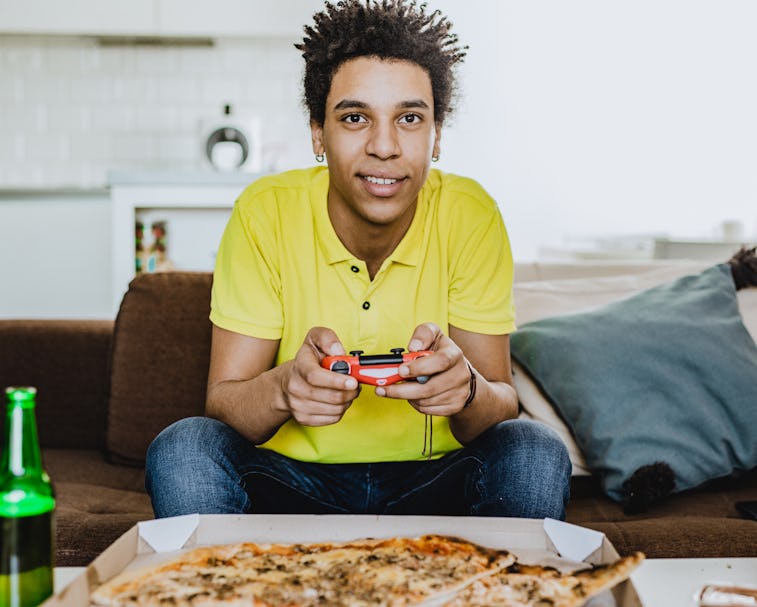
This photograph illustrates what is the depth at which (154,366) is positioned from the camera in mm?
1958

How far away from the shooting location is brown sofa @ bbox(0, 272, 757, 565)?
1.67 metres

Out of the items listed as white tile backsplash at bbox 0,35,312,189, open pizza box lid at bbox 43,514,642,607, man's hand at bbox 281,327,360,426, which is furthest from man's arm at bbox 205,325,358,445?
white tile backsplash at bbox 0,35,312,189

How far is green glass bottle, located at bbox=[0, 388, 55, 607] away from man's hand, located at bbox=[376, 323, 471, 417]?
435 millimetres

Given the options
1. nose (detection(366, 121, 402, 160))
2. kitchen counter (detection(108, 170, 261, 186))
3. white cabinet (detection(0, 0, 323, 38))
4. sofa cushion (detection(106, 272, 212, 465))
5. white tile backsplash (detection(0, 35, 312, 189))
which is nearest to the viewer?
nose (detection(366, 121, 402, 160))

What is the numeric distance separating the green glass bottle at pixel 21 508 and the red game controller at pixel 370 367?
0.40 metres

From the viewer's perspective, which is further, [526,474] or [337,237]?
[337,237]

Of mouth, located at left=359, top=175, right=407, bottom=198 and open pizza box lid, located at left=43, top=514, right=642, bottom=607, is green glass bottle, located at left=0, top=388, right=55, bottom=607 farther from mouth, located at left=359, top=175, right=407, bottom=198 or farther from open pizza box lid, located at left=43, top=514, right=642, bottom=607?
mouth, located at left=359, top=175, right=407, bottom=198

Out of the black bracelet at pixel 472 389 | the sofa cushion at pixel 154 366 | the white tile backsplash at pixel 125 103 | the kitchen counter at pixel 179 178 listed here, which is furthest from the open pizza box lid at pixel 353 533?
the white tile backsplash at pixel 125 103

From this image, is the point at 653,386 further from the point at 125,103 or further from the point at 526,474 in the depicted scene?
the point at 125,103

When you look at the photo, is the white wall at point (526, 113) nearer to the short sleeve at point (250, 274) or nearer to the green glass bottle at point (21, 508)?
the short sleeve at point (250, 274)

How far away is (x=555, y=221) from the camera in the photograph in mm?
4348

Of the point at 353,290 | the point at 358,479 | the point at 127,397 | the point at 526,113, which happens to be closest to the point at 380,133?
the point at 353,290

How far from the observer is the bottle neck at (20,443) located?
0.82m

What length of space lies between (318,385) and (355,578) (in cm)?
29
